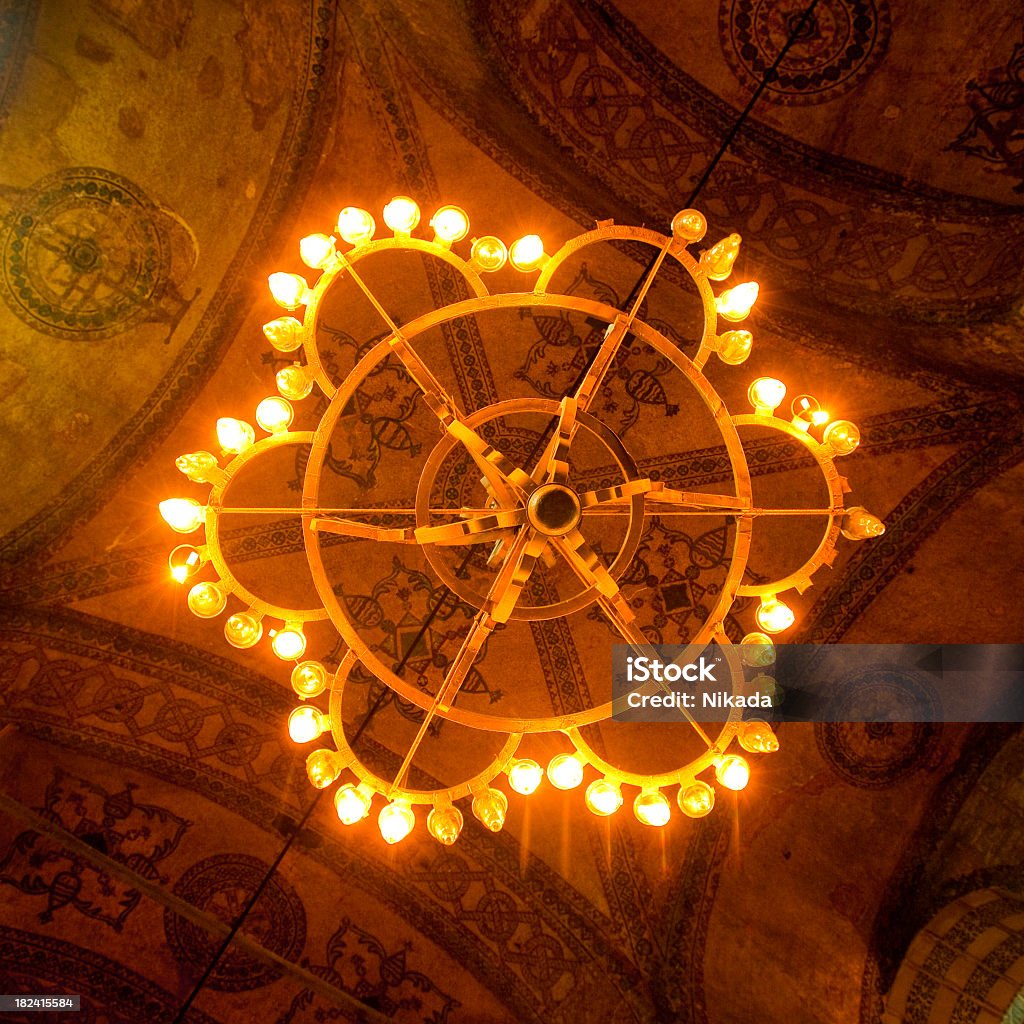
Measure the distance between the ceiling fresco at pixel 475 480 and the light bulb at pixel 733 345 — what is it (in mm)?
2058

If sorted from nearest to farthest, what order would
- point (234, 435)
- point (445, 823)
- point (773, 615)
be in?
1. point (445, 823)
2. point (234, 435)
3. point (773, 615)

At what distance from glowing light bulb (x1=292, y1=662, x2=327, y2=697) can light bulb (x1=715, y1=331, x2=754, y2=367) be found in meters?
1.99

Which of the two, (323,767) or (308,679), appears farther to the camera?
(308,679)

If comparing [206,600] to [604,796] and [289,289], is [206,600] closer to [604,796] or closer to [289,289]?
[289,289]

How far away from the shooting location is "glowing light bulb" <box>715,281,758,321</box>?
285cm

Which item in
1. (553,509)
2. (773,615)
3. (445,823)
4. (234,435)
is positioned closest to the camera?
(553,509)

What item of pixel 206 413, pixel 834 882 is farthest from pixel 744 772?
pixel 206 413

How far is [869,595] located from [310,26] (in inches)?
204

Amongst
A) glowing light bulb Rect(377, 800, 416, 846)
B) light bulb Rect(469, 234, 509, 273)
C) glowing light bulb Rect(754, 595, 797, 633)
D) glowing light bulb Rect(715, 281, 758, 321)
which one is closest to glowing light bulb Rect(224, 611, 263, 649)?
glowing light bulb Rect(377, 800, 416, 846)

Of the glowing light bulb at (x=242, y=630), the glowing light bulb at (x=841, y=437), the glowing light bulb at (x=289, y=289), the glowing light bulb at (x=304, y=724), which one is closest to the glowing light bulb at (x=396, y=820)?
the glowing light bulb at (x=304, y=724)

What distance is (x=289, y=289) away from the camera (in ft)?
9.76

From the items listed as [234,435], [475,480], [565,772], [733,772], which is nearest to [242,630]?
[234,435]

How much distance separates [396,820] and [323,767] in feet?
1.11

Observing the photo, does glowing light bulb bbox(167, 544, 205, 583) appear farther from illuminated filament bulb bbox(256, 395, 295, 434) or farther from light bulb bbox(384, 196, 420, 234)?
light bulb bbox(384, 196, 420, 234)
